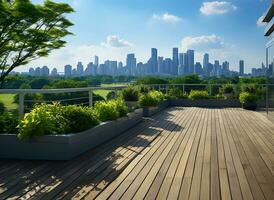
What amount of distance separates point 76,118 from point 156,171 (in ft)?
5.92

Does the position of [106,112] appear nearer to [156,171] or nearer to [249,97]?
[156,171]

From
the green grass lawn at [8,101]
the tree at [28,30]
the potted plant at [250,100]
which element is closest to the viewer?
the green grass lawn at [8,101]

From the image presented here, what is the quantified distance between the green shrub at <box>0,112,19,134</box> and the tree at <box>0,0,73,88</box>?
1328 cm

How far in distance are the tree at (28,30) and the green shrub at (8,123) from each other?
13.3 m

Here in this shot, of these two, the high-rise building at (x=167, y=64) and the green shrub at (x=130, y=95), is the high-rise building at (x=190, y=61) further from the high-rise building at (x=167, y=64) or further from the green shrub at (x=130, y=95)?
the green shrub at (x=130, y=95)

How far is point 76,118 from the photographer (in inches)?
226

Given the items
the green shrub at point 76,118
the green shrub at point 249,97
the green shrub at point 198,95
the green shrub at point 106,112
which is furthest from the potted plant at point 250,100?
the green shrub at point 76,118

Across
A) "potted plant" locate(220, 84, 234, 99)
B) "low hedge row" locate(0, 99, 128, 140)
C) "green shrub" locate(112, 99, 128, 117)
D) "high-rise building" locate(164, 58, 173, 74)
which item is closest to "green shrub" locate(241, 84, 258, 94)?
"potted plant" locate(220, 84, 234, 99)

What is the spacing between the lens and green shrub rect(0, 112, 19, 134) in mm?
5508

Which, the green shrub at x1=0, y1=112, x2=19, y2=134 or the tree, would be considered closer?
the green shrub at x1=0, y1=112, x2=19, y2=134

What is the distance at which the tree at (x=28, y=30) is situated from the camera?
18.4 meters

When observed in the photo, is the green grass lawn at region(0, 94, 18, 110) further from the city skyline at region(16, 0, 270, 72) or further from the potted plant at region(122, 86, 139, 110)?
the city skyline at region(16, 0, 270, 72)

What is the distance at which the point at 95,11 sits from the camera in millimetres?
12281

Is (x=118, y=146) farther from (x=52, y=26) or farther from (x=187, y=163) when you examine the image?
(x=52, y=26)
